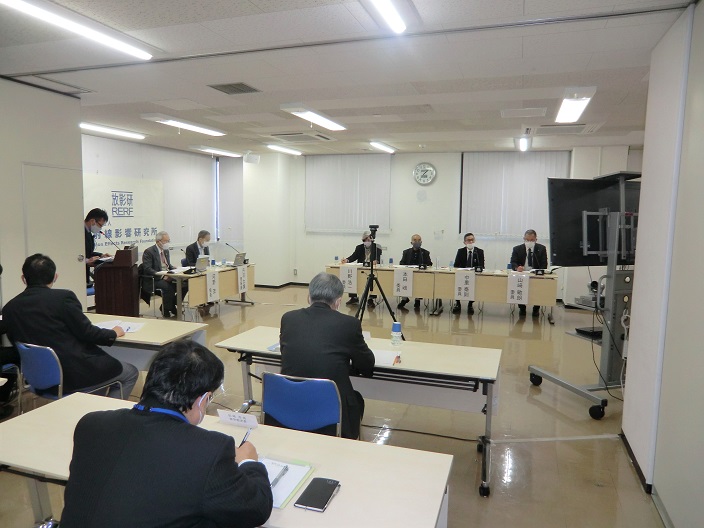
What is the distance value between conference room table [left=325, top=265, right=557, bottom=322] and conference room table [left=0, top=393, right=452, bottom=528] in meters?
5.97

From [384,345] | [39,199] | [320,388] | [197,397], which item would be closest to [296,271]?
[39,199]

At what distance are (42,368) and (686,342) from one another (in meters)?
3.66

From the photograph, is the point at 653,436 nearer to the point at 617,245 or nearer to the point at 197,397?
the point at 617,245

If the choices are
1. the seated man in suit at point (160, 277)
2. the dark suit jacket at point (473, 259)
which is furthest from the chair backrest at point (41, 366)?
the dark suit jacket at point (473, 259)

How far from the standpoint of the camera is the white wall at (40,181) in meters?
4.52

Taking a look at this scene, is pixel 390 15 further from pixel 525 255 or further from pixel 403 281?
pixel 525 255

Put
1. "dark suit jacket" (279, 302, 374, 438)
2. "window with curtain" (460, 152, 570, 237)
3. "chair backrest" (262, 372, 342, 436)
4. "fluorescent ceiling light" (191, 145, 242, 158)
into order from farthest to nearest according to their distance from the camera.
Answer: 1. "fluorescent ceiling light" (191, 145, 242, 158)
2. "window with curtain" (460, 152, 570, 237)
3. "dark suit jacket" (279, 302, 374, 438)
4. "chair backrest" (262, 372, 342, 436)

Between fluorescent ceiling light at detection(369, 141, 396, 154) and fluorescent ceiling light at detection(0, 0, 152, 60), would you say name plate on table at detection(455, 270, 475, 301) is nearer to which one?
fluorescent ceiling light at detection(369, 141, 396, 154)

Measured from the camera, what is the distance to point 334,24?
3129 millimetres

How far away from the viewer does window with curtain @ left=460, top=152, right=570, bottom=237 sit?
8.98m

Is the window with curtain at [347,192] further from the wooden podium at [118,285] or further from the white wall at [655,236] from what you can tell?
the white wall at [655,236]

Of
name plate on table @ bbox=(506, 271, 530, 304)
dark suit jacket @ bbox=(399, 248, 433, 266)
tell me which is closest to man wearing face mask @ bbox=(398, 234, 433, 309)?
dark suit jacket @ bbox=(399, 248, 433, 266)

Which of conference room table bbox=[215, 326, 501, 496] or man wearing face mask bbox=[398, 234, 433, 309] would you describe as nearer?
conference room table bbox=[215, 326, 501, 496]

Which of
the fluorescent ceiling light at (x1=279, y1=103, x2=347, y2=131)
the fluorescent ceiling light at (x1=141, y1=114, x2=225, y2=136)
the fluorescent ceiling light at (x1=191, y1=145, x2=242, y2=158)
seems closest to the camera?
the fluorescent ceiling light at (x1=279, y1=103, x2=347, y2=131)
